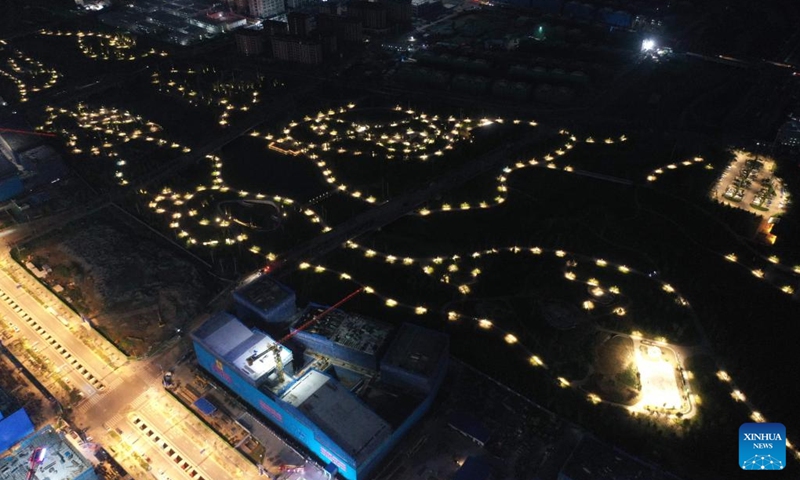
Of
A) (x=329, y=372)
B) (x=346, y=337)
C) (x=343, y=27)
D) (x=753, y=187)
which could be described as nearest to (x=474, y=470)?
(x=329, y=372)

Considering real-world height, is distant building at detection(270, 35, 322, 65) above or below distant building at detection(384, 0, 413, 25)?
below

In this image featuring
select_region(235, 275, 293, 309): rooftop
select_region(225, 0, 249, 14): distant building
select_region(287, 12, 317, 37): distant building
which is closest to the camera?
select_region(235, 275, 293, 309): rooftop

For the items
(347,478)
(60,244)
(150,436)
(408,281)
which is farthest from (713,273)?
(60,244)

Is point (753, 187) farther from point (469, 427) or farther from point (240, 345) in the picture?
point (240, 345)

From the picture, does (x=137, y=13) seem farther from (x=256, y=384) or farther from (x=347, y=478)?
(x=347, y=478)

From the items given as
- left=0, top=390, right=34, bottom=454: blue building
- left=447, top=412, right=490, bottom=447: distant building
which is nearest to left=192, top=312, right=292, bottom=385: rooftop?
left=0, top=390, right=34, bottom=454: blue building

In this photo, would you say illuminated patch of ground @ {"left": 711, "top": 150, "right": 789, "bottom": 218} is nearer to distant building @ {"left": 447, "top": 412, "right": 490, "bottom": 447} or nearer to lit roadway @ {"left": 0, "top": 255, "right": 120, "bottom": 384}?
distant building @ {"left": 447, "top": 412, "right": 490, "bottom": 447}

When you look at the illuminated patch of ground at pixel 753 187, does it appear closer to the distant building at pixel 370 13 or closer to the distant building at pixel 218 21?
the distant building at pixel 370 13
